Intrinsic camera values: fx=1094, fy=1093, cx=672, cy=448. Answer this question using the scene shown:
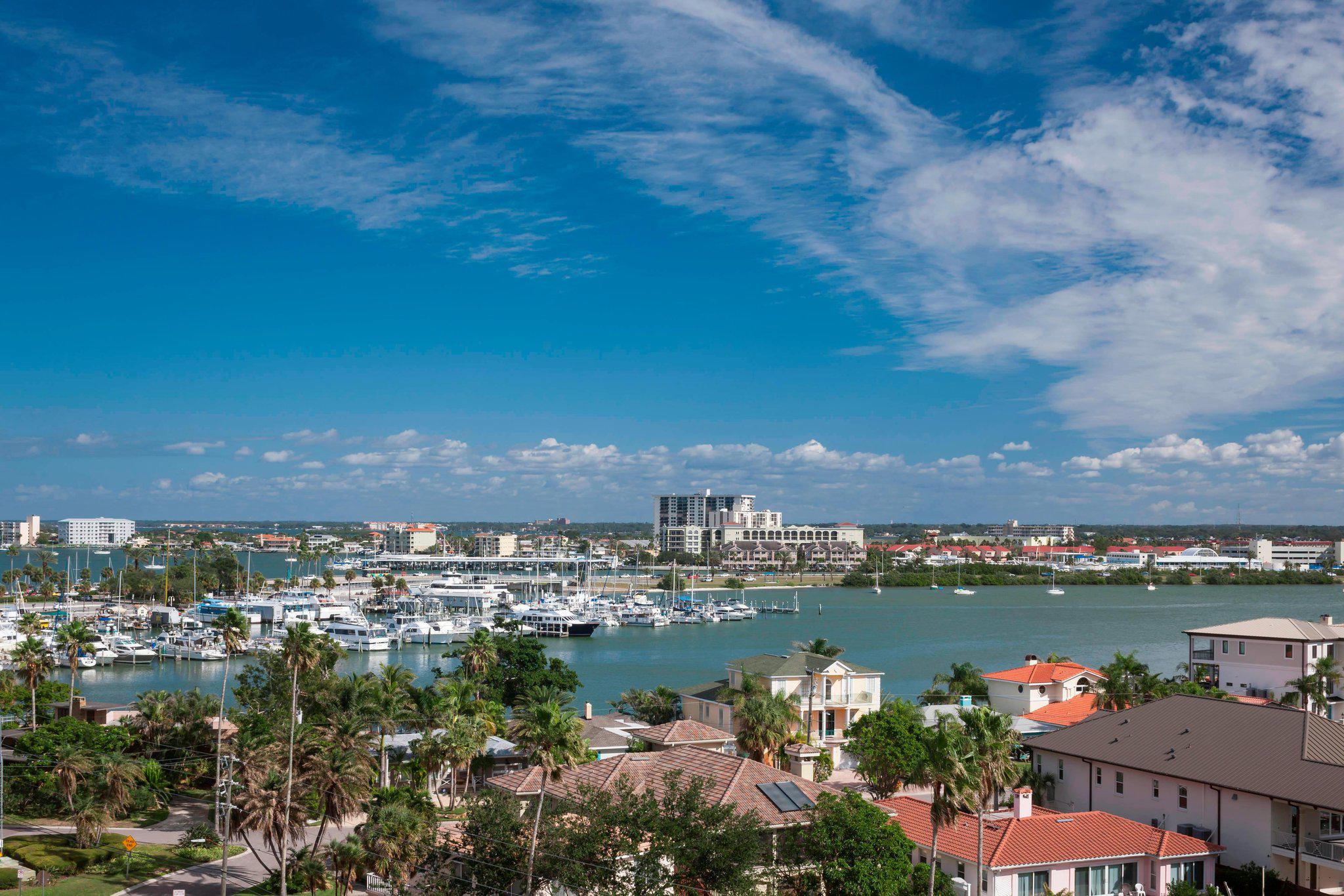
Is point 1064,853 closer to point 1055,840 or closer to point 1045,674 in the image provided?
point 1055,840

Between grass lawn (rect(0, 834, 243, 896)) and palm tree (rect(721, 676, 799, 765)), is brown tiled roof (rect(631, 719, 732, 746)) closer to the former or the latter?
palm tree (rect(721, 676, 799, 765))

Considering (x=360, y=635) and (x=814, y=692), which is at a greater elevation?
(x=814, y=692)

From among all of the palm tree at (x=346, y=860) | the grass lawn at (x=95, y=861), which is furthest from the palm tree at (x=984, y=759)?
the grass lawn at (x=95, y=861)

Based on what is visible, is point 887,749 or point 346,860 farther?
point 887,749

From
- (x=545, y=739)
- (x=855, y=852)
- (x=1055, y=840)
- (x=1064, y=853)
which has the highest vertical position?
(x=545, y=739)

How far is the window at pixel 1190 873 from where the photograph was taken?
3102 centimetres

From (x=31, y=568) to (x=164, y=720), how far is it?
144 meters

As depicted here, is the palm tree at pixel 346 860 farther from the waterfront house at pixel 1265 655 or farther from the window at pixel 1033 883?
the waterfront house at pixel 1265 655

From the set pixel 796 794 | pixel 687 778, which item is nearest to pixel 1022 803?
pixel 796 794

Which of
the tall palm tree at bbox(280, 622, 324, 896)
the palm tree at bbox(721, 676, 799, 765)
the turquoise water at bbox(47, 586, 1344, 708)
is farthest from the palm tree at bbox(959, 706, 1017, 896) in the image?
the turquoise water at bbox(47, 586, 1344, 708)

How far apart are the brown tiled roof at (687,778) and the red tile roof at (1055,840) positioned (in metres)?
4.13

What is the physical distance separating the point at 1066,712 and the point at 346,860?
121 feet

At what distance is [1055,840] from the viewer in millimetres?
30172

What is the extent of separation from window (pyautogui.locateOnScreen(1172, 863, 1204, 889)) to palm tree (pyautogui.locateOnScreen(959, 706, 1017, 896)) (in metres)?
6.22
